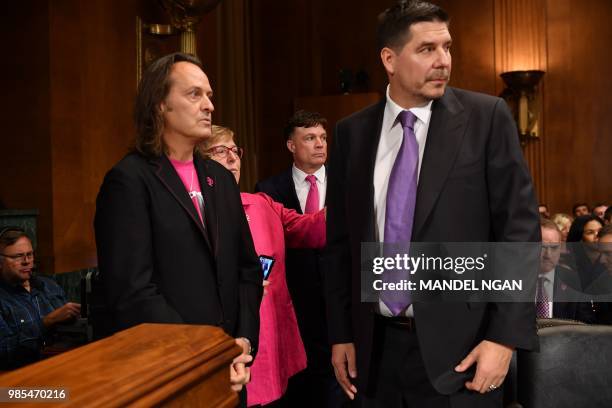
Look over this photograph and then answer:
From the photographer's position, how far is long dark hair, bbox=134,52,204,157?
194 centimetres

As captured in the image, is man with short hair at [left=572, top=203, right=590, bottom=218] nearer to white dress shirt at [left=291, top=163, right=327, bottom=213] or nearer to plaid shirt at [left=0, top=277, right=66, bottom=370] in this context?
white dress shirt at [left=291, top=163, right=327, bottom=213]

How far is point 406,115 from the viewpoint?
182 cm

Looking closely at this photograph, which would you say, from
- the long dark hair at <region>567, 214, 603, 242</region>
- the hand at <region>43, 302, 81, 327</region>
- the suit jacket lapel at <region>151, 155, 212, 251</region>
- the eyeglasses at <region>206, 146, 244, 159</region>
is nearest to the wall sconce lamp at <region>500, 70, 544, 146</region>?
the long dark hair at <region>567, 214, 603, 242</region>

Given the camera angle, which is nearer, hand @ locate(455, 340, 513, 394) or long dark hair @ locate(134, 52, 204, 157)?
hand @ locate(455, 340, 513, 394)

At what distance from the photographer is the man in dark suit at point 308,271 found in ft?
11.7

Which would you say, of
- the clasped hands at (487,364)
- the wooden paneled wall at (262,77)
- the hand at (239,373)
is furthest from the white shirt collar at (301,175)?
the clasped hands at (487,364)

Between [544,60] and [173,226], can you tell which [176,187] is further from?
[544,60]

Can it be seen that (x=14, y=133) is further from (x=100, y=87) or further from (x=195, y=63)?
(x=195, y=63)

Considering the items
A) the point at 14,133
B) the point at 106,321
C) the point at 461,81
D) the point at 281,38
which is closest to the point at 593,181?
the point at 461,81

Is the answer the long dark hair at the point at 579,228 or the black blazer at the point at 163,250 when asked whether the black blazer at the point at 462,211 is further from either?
the long dark hair at the point at 579,228

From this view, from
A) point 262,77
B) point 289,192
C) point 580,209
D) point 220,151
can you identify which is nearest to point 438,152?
point 220,151

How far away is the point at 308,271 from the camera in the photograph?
3566mm

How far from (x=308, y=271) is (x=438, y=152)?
74.7 inches

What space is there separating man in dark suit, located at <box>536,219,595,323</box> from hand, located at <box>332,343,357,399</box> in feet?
5.19
